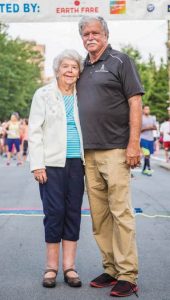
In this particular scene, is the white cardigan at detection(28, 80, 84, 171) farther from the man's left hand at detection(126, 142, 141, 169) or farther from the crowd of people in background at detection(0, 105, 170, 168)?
the crowd of people in background at detection(0, 105, 170, 168)

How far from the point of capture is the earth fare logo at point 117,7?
14.8 meters

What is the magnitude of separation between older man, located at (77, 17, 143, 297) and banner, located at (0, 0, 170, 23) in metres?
9.98

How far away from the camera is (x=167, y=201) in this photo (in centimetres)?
1081

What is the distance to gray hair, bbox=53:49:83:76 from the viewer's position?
496 cm

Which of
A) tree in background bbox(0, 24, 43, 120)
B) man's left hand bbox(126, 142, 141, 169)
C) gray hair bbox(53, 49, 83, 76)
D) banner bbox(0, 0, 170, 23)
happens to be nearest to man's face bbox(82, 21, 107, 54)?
gray hair bbox(53, 49, 83, 76)

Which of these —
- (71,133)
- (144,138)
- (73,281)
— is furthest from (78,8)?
(73,281)

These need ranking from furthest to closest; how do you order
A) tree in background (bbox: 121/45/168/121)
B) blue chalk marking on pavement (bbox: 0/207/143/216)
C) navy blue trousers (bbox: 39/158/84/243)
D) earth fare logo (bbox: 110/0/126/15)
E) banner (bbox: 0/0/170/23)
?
tree in background (bbox: 121/45/168/121), earth fare logo (bbox: 110/0/126/15), banner (bbox: 0/0/170/23), blue chalk marking on pavement (bbox: 0/207/143/216), navy blue trousers (bbox: 39/158/84/243)

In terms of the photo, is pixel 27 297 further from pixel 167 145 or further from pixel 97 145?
pixel 167 145

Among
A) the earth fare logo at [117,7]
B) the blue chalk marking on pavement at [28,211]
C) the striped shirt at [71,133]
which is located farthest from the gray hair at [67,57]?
the earth fare logo at [117,7]

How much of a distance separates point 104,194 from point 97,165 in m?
0.23

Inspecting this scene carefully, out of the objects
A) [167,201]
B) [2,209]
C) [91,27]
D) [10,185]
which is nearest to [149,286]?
[91,27]

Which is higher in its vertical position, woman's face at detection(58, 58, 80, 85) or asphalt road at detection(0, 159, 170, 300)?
woman's face at detection(58, 58, 80, 85)

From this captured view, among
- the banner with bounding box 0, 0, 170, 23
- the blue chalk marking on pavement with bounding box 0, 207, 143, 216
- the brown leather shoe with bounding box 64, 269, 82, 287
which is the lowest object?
the blue chalk marking on pavement with bounding box 0, 207, 143, 216

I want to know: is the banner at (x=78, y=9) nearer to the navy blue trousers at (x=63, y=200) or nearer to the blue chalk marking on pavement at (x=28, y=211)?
the blue chalk marking on pavement at (x=28, y=211)
